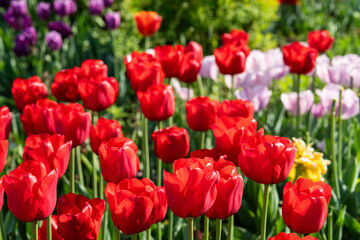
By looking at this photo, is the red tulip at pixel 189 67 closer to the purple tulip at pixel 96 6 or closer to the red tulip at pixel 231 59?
the red tulip at pixel 231 59

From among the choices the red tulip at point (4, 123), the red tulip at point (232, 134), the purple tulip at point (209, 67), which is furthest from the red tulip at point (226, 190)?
the purple tulip at point (209, 67)

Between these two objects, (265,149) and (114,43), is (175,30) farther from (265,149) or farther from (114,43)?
(265,149)

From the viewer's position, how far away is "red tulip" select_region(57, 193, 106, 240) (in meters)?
1.30

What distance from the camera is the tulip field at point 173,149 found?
50.8 inches

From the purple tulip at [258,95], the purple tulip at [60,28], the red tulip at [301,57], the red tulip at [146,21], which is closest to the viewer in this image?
the red tulip at [301,57]

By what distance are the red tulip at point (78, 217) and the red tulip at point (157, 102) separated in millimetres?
682

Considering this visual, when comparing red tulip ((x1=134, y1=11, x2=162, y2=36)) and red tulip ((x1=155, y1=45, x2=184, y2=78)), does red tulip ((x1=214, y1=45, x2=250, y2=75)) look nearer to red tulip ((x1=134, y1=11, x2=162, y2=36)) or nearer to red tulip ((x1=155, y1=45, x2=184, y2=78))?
red tulip ((x1=155, y1=45, x2=184, y2=78))

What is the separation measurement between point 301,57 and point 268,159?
127cm

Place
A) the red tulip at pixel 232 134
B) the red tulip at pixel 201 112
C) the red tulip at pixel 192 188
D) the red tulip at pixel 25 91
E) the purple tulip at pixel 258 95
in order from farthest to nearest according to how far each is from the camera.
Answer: the purple tulip at pixel 258 95 < the red tulip at pixel 25 91 < the red tulip at pixel 201 112 < the red tulip at pixel 232 134 < the red tulip at pixel 192 188

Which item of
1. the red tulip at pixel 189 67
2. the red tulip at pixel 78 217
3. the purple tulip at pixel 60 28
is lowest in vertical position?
the red tulip at pixel 78 217

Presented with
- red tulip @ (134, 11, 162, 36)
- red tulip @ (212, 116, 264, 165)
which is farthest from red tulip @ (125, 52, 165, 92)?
red tulip @ (134, 11, 162, 36)

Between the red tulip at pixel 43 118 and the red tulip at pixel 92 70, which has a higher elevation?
the red tulip at pixel 92 70

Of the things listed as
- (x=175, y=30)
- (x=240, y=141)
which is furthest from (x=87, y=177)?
(x=175, y=30)

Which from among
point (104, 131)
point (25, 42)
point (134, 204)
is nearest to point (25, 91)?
point (104, 131)
